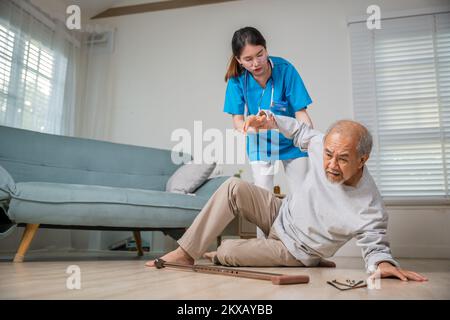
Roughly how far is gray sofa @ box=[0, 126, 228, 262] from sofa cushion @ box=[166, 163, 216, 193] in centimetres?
6

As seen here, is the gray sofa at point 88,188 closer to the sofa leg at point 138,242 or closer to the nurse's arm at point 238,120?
the sofa leg at point 138,242

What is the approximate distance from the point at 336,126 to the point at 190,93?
8.74 ft

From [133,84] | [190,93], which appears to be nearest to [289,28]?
[190,93]

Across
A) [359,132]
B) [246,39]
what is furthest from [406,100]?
[359,132]

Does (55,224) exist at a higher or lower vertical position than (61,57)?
lower

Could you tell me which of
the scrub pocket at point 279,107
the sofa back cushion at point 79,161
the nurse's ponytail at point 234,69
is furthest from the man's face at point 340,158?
the sofa back cushion at point 79,161

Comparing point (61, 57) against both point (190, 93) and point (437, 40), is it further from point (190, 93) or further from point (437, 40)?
point (437, 40)

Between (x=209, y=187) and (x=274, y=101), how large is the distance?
0.84m

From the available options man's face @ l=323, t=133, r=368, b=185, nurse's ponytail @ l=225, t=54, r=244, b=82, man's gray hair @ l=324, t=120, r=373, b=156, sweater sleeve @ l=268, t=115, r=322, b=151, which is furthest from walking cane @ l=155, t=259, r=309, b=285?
nurse's ponytail @ l=225, t=54, r=244, b=82

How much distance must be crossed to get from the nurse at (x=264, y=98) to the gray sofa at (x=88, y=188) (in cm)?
56

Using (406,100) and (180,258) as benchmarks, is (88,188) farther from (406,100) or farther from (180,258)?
(406,100)

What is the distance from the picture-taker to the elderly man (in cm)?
141
